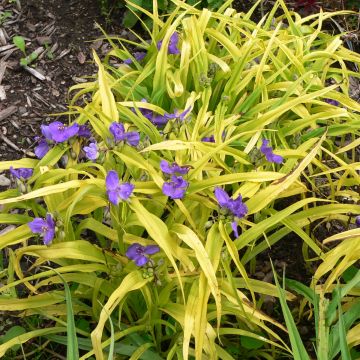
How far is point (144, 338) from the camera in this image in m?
1.75

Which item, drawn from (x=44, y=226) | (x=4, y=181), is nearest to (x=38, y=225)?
(x=44, y=226)

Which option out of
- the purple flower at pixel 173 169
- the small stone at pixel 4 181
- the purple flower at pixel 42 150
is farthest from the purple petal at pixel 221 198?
the small stone at pixel 4 181

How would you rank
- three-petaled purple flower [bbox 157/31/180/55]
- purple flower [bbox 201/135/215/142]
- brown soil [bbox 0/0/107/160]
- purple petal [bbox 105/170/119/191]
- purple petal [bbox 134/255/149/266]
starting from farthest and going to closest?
brown soil [bbox 0/0/107/160], three-petaled purple flower [bbox 157/31/180/55], purple flower [bbox 201/135/215/142], purple petal [bbox 134/255/149/266], purple petal [bbox 105/170/119/191]

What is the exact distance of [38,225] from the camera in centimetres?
149

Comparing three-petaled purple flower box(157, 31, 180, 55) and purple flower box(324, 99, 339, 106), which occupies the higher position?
three-petaled purple flower box(157, 31, 180, 55)

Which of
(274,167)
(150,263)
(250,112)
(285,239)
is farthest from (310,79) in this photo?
(150,263)

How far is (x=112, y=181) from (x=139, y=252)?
0.22m

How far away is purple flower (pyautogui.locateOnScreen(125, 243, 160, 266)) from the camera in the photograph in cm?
151

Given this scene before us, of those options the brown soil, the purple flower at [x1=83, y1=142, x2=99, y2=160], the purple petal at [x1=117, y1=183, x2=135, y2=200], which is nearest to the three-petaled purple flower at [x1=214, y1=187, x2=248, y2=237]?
the purple petal at [x1=117, y1=183, x2=135, y2=200]

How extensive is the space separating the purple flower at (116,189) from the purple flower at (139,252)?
0.16m

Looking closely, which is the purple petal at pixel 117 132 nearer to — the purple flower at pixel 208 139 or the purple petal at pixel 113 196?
the purple petal at pixel 113 196

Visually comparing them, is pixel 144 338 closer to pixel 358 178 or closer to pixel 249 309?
pixel 249 309

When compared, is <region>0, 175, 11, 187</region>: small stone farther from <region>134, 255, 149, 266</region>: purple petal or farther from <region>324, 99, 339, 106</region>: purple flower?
<region>324, 99, 339, 106</region>: purple flower

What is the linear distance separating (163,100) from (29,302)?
0.96 m
